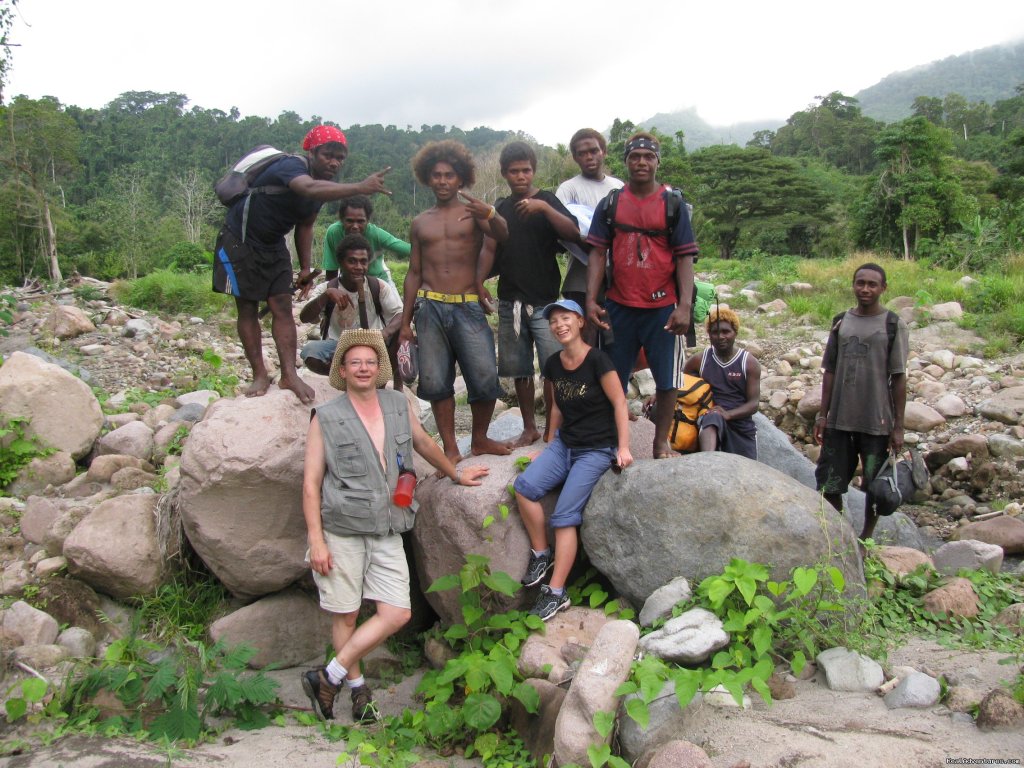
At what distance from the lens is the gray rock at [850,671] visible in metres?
3.00

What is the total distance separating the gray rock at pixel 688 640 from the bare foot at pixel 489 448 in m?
1.57

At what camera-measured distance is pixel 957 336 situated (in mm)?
9133

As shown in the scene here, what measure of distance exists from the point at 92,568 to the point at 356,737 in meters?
2.28

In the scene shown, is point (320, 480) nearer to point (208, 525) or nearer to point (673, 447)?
point (208, 525)

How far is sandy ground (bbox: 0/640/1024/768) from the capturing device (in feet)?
8.27

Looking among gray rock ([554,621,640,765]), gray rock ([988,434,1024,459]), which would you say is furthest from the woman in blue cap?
gray rock ([988,434,1024,459])

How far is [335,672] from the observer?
3.62m

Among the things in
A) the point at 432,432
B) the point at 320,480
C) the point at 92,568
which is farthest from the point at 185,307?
the point at 320,480

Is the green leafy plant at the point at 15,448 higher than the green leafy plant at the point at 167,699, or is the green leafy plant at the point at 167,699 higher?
the green leafy plant at the point at 15,448

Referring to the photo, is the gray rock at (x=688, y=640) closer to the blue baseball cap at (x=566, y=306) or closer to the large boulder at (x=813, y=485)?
the blue baseball cap at (x=566, y=306)

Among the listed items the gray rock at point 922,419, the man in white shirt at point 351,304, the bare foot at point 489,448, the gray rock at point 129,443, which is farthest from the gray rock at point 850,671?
the gray rock at point 129,443

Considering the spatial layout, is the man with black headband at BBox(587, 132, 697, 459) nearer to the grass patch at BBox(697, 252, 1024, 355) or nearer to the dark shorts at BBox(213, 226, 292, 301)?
the dark shorts at BBox(213, 226, 292, 301)

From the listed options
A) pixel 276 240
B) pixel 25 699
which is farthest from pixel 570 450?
pixel 25 699

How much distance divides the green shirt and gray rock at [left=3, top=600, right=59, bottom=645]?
263cm
